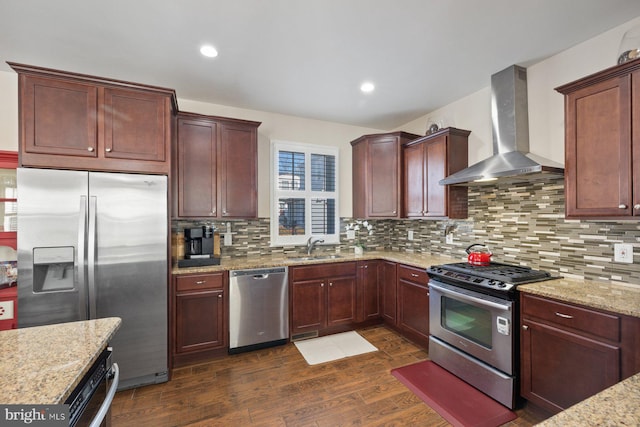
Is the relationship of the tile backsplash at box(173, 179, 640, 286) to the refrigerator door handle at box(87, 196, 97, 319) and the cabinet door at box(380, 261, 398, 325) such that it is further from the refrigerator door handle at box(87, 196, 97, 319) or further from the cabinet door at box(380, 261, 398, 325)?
the refrigerator door handle at box(87, 196, 97, 319)

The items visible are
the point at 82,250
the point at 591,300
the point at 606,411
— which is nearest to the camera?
the point at 606,411

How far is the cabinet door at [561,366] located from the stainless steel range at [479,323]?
0.09 metres

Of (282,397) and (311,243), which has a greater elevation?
(311,243)

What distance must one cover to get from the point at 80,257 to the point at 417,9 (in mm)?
3004

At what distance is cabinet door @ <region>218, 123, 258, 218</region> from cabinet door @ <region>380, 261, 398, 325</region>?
1.72 metres

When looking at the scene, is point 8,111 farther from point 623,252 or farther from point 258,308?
point 623,252

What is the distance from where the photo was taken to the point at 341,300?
3.37 meters

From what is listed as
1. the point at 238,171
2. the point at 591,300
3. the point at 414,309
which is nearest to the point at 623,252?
the point at 591,300

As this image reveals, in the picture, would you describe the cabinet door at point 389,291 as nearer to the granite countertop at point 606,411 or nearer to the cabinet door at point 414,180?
the cabinet door at point 414,180

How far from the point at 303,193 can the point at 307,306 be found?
150 cm

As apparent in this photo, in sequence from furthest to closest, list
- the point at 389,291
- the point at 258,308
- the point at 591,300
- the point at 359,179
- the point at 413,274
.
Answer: the point at 359,179, the point at 389,291, the point at 413,274, the point at 258,308, the point at 591,300

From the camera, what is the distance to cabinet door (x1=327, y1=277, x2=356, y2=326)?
3.31 meters

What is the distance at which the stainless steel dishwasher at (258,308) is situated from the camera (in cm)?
287

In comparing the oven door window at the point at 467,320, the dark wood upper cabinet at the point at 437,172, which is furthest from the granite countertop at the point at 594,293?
the dark wood upper cabinet at the point at 437,172
